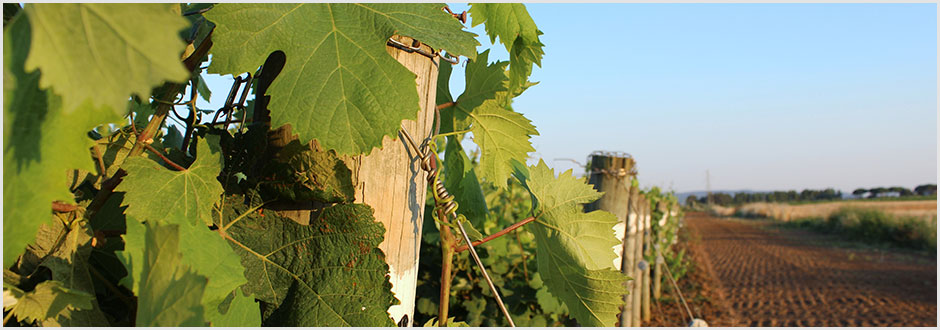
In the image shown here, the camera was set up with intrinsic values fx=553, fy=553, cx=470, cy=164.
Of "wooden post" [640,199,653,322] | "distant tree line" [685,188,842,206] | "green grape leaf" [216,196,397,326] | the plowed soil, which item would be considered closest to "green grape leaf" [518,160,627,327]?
"green grape leaf" [216,196,397,326]

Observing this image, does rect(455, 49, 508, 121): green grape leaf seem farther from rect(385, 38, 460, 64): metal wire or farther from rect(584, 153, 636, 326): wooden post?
rect(584, 153, 636, 326): wooden post

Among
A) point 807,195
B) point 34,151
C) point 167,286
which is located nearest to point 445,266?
point 167,286

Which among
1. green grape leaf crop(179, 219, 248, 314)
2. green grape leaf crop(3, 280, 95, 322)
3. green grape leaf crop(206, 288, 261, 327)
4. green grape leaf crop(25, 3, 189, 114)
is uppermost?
green grape leaf crop(25, 3, 189, 114)

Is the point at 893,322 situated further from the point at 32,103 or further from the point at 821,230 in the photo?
the point at 821,230

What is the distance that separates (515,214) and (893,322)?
41.0 ft

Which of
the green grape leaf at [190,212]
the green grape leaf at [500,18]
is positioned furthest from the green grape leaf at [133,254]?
the green grape leaf at [500,18]

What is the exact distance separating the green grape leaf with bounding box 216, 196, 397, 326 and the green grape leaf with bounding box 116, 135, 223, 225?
0.23 ft

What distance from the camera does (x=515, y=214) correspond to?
5191 millimetres

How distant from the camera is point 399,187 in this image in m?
1.06

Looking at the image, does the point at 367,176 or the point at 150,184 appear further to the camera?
the point at 367,176

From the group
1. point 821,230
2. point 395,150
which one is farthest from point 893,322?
point 821,230

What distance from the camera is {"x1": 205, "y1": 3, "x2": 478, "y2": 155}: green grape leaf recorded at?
0.72m

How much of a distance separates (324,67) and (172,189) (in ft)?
0.94

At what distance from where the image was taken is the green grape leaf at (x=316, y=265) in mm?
867
